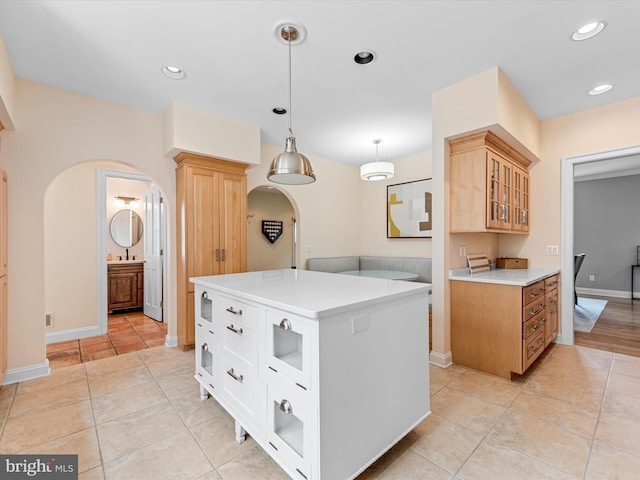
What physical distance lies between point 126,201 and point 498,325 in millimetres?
6017

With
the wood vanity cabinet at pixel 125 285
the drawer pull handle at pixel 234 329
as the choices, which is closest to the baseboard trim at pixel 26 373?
the drawer pull handle at pixel 234 329

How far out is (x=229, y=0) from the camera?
1808 millimetres

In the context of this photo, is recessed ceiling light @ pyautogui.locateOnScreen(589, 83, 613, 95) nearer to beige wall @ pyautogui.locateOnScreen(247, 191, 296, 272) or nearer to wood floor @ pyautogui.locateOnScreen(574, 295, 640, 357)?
wood floor @ pyautogui.locateOnScreen(574, 295, 640, 357)

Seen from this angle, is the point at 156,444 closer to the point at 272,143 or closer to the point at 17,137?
the point at 17,137

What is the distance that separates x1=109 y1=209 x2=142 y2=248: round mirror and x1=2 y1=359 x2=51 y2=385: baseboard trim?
314cm

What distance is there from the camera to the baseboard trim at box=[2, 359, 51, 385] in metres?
2.55

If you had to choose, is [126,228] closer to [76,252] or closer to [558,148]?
[76,252]

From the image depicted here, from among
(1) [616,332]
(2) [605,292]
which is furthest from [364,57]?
(2) [605,292]

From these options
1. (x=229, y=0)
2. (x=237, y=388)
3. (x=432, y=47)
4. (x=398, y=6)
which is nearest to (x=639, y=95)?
(x=432, y=47)

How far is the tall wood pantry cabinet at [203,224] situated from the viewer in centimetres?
331

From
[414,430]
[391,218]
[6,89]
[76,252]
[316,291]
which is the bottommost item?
[414,430]

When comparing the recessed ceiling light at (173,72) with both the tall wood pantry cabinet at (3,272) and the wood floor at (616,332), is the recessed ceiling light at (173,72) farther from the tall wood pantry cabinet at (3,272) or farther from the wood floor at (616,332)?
the wood floor at (616,332)

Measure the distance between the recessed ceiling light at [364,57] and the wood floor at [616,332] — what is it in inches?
150

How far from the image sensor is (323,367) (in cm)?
128
